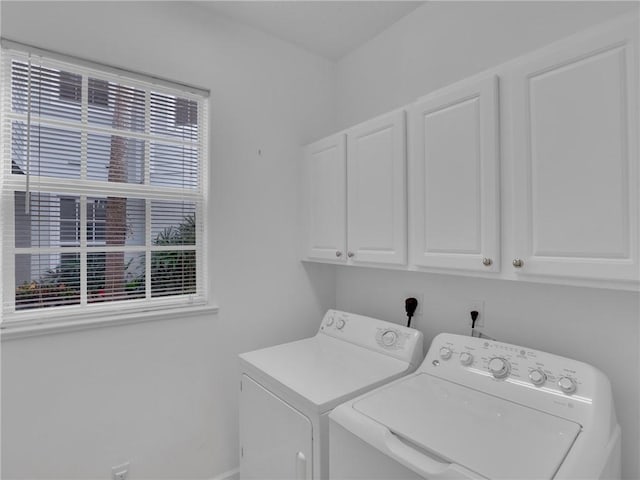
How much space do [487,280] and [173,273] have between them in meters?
1.63

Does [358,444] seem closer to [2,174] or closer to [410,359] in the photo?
[410,359]

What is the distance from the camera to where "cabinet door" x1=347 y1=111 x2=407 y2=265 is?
1617 millimetres

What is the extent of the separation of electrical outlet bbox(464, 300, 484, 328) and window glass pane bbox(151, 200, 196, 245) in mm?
1522

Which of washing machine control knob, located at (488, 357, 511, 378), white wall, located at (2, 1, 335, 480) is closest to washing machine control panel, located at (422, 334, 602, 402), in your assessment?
washing machine control knob, located at (488, 357, 511, 378)

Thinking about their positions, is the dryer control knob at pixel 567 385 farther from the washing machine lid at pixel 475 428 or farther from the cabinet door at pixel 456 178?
the cabinet door at pixel 456 178

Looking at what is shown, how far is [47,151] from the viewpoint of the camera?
5.06 feet

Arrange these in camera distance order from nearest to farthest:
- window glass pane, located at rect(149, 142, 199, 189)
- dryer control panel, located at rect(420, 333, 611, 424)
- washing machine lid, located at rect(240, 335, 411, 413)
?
dryer control panel, located at rect(420, 333, 611, 424)
washing machine lid, located at rect(240, 335, 411, 413)
window glass pane, located at rect(149, 142, 199, 189)

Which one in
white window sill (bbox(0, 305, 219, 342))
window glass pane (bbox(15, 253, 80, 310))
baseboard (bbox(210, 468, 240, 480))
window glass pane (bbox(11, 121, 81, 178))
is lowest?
baseboard (bbox(210, 468, 240, 480))

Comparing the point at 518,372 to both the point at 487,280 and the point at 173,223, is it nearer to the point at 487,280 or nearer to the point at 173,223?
the point at 487,280

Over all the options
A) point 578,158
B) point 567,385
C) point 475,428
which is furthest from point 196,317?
point 578,158

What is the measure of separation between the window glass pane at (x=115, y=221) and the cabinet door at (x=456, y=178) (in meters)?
1.39

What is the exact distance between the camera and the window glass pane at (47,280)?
1.50 metres

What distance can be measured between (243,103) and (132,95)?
1.97ft

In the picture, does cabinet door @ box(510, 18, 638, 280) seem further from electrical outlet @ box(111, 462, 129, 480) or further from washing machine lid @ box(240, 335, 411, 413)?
electrical outlet @ box(111, 462, 129, 480)
